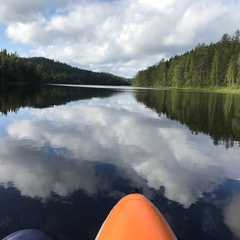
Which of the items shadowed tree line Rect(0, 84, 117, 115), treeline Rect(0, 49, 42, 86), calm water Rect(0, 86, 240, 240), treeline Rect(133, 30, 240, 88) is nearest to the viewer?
calm water Rect(0, 86, 240, 240)

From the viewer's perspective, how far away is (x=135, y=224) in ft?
19.1

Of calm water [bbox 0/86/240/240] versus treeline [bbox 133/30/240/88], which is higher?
treeline [bbox 133/30/240/88]

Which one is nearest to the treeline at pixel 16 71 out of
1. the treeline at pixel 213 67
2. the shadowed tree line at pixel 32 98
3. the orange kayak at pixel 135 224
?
the shadowed tree line at pixel 32 98

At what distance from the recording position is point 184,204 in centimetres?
1024

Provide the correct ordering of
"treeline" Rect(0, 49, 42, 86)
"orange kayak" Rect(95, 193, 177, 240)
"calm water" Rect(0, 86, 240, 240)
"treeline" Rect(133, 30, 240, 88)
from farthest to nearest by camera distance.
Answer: "treeline" Rect(0, 49, 42, 86) → "treeline" Rect(133, 30, 240, 88) → "calm water" Rect(0, 86, 240, 240) → "orange kayak" Rect(95, 193, 177, 240)

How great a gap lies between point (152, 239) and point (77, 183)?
22.6 feet

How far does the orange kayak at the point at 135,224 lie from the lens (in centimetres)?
552

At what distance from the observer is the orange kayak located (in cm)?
552

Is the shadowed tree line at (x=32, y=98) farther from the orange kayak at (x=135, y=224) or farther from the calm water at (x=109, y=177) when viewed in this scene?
the orange kayak at (x=135, y=224)

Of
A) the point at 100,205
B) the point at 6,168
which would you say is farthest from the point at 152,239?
the point at 6,168

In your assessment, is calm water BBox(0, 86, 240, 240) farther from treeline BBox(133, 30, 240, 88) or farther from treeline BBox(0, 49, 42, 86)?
treeline BBox(0, 49, 42, 86)

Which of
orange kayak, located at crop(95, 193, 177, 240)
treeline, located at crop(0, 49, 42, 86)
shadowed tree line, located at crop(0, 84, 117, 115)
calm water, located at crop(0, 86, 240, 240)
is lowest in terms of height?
calm water, located at crop(0, 86, 240, 240)

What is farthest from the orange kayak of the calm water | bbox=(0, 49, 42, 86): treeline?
bbox=(0, 49, 42, 86): treeline

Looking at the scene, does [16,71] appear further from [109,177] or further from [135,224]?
[135,224]
